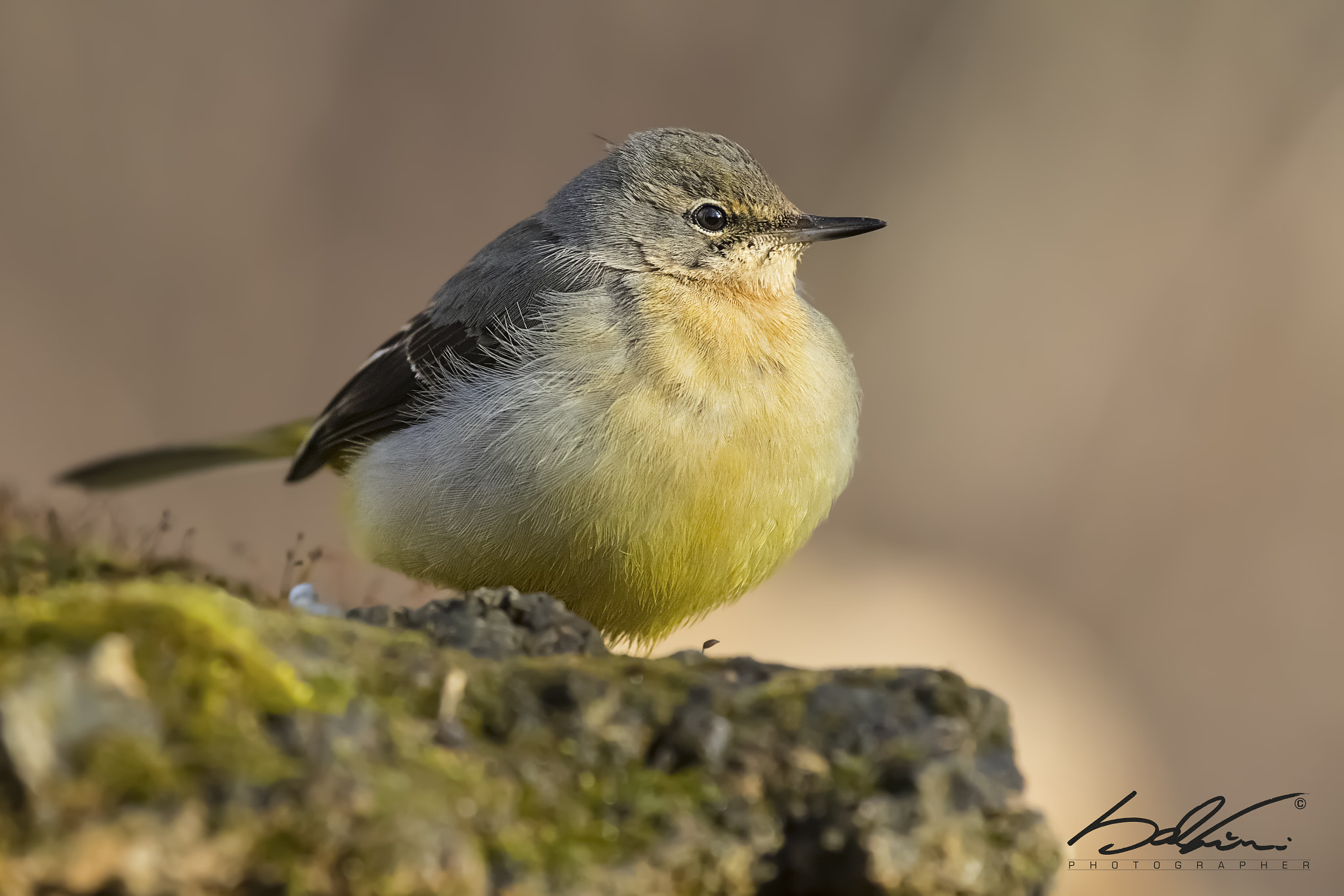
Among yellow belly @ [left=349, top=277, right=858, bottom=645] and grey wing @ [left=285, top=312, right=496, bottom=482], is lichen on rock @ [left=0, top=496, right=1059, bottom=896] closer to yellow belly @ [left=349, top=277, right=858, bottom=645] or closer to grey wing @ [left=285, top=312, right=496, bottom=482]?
yellow belly @ [left=349, top=277, right=858, bottom=645]

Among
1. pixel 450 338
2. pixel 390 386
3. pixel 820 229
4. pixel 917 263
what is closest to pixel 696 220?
pixel 820 229

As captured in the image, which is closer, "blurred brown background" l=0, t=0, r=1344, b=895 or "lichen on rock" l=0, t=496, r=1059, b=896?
"lichen on rock" l=0, t=496, r=1059, b=896

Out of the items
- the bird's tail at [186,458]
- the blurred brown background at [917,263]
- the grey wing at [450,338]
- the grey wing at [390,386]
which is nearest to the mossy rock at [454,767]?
the grey wing at [450,338]

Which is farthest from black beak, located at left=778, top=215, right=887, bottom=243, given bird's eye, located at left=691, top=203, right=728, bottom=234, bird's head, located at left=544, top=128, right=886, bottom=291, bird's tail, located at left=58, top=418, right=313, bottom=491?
bird's tail, located at left=58, top=418, right=313, bottom=491

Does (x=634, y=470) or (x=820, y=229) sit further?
(x=820, y=229)

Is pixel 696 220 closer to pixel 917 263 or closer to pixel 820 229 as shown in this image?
pixel 820 229
